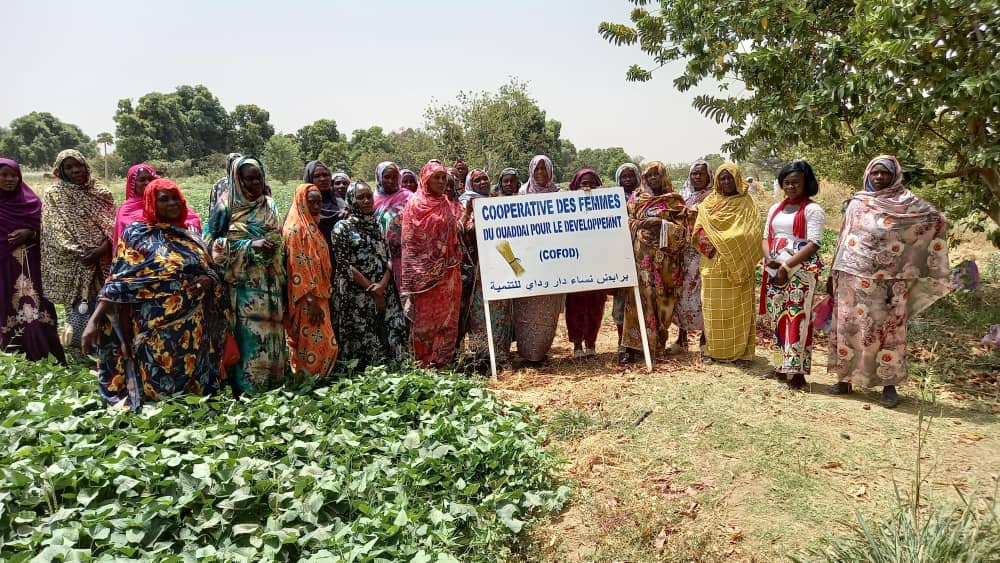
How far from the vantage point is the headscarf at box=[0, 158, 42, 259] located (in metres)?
5.35

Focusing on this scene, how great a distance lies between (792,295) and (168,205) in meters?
4.91

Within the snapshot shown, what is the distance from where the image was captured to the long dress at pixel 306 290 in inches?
182

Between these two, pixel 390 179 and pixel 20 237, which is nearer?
pixel 20 237

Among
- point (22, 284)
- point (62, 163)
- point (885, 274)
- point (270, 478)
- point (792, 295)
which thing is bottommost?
point (270, 478)

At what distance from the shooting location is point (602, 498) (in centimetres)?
353

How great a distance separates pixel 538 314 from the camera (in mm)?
5906

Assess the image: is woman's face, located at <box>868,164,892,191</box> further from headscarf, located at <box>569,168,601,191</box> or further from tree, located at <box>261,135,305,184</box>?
tree, located at <box>261,135,305,184</box>

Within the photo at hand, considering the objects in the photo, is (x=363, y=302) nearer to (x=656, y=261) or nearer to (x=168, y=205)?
(x=168, y=205)

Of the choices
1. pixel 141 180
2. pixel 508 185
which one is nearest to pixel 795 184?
pixel 508 185

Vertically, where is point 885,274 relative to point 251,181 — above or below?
below

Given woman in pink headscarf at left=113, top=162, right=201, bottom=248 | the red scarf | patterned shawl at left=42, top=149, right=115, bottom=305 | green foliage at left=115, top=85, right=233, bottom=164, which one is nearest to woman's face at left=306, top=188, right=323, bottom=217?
woman in pink headscarf at left=113, top=162, right=201, bottom=248

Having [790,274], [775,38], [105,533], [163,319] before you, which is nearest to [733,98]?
[775,38]

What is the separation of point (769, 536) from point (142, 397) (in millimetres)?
4024

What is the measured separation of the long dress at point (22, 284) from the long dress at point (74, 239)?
0.17 m
